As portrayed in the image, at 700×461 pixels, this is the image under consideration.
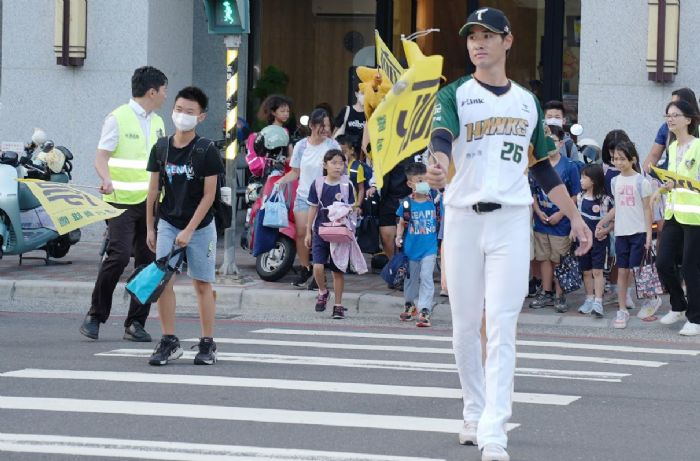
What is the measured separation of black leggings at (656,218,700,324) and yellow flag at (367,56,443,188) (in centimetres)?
578

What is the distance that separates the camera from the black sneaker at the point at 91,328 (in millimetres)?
11102

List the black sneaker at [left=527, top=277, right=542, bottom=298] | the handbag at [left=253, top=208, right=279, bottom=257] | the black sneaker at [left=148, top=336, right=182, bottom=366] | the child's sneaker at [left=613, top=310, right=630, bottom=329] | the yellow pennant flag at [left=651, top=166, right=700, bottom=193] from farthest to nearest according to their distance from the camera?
the handbag at [left=253, top=208, right=279, bottom=257] → the black sneaker at [left=527, top=277, right=542, bottom=298] → the child's sneaker at [left=613, top=310, right=630, bottom=329] → the yellow pennant flag at [left=651, top=166, right=700, bottom=193] → the black sneaker at [left=148, top=336, right=182, bottom=366]

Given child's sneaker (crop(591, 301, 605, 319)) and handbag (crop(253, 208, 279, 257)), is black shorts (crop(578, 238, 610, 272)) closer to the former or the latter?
child's sneaker (crop(591, 301, 605, 319))

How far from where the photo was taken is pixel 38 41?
1873 cm

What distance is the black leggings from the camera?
12328 mm

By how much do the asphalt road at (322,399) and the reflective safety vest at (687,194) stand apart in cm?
110

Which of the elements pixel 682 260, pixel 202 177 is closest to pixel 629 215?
pixel 682 260

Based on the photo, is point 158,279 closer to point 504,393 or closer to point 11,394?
point 11,394

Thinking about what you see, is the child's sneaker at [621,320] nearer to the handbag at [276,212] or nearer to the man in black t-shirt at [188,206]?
the handbag at [276,212]

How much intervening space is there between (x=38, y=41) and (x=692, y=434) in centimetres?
1298

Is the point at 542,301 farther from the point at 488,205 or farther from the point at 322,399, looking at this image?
the point at 488,205

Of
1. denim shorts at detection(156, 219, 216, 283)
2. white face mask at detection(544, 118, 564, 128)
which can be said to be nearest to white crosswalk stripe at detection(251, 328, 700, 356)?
denim shorts at detection(156, 219, 216, 283)

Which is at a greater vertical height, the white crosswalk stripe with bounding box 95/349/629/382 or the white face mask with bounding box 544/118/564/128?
the white face mask with bounding box 544/118/564/128

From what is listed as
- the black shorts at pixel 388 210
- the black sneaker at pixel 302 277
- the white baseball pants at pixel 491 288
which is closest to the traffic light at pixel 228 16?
the black shorts at pixel 388 210
